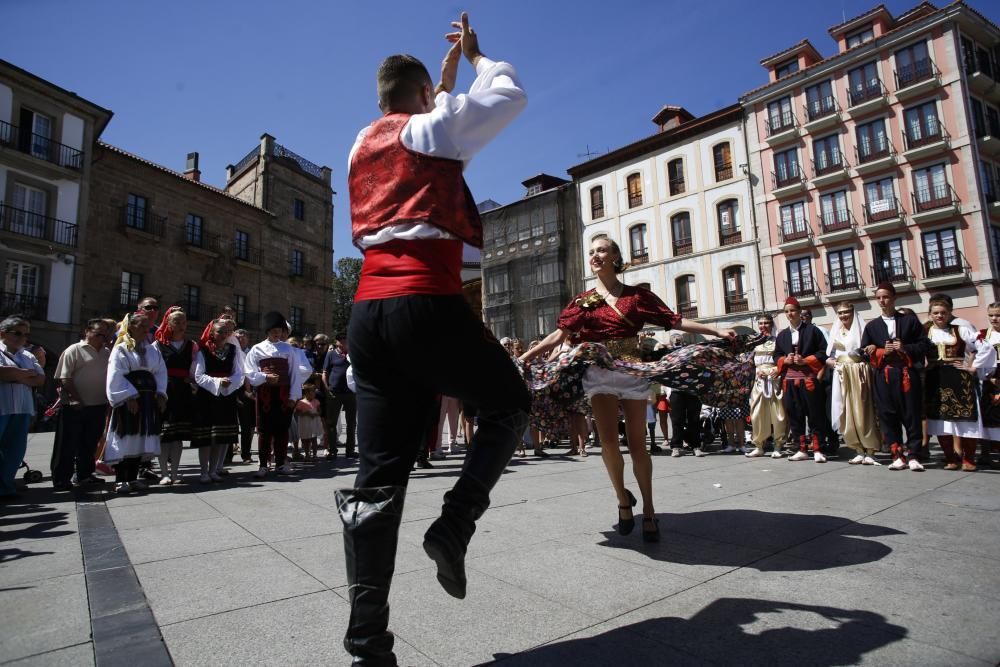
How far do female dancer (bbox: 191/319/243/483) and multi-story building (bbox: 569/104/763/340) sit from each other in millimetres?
25499

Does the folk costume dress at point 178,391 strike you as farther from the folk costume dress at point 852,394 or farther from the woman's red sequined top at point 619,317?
the folk costume dress at point 852,394

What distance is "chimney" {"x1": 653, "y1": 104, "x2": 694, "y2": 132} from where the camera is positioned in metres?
33.7

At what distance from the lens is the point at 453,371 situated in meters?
1.82

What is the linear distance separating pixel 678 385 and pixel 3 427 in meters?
6.70

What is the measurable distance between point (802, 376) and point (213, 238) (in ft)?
102

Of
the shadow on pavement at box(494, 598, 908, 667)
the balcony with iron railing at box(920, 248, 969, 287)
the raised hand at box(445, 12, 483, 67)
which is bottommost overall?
the shadow on pavement at box(494, 598, 908, 667)

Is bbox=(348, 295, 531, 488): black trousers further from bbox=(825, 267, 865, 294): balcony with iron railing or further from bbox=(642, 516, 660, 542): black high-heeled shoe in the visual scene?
bbox=(825, 267, 865, 294): balcony with iron railing

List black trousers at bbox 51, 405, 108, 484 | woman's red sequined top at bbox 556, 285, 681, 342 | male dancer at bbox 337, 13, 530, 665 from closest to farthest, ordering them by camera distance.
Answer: male dancer at bbox 337, 13, 530, 665 → woman's red sequined top at bbox 556, 285, 681, 342 → black trousers at bbox 51, 405, 108, 484

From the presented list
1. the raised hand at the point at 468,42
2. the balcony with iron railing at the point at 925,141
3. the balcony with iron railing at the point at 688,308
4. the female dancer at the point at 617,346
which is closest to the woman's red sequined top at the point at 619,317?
the female dancer at the point at 617,346

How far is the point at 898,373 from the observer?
6.88m

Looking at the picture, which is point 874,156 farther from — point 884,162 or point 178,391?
point 178,391

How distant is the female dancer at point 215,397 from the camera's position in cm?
655

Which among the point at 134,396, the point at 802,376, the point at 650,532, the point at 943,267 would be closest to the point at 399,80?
the point at 650,532

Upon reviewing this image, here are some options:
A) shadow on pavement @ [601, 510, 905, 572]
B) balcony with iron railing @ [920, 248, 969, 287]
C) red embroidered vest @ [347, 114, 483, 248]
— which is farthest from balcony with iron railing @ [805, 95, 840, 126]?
red embroidered vest @ [347, 114, 483, 248]
